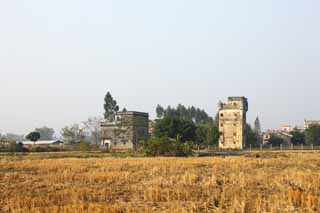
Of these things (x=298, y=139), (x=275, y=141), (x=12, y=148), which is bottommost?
(x=12, y=148)

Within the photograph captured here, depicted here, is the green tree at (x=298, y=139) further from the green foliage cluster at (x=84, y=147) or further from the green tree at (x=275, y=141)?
the green foliage cluster at (x=84, y=147)

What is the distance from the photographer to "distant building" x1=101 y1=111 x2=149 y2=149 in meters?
85.9

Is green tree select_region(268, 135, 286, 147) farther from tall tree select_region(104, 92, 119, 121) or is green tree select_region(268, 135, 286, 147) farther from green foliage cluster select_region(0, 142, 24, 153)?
green foliage cluster select_region(0, 142, 24, 153)

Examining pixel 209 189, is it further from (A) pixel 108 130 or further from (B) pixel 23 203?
(A) pixel 108 130

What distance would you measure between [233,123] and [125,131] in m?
24.6

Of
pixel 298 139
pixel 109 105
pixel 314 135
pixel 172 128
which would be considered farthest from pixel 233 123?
pixel 109 105

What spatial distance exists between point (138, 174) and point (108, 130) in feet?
249

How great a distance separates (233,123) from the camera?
96188 mm

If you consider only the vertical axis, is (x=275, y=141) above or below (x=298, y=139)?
below

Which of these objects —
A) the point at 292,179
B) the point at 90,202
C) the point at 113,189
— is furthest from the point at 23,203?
the point at 292,179

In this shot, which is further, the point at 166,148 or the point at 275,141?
the point at 275,141

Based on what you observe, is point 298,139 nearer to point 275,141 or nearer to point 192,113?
point 275,141

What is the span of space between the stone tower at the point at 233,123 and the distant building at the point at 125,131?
16.7 meters

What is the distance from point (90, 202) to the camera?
1323 cm
